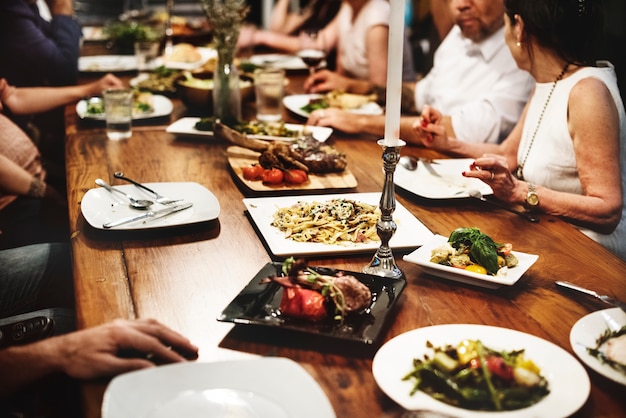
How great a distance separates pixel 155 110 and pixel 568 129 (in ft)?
5.79

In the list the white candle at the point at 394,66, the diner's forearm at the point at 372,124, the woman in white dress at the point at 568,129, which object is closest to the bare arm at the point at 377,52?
the diner's forearm at the point at 372,124

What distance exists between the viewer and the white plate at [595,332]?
3.56 ft

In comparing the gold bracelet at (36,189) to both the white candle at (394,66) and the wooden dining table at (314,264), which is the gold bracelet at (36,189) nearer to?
the wooden dining table at (314,264)

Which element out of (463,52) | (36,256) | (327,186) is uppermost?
(463,52)

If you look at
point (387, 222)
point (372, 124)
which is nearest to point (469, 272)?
point (387, 222)

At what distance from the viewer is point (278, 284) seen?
131cm

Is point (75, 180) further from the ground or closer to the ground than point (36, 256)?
further from the ground

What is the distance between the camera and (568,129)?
212 centimetres

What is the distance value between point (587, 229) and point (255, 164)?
1.05m

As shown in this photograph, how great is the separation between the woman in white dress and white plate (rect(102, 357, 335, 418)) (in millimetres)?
987

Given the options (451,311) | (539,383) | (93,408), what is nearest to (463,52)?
(451,311)

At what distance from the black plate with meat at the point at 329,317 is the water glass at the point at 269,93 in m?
1.53

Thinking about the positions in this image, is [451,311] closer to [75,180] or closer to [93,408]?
[93,408]

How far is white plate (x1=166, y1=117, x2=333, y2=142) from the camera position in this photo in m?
2.50
